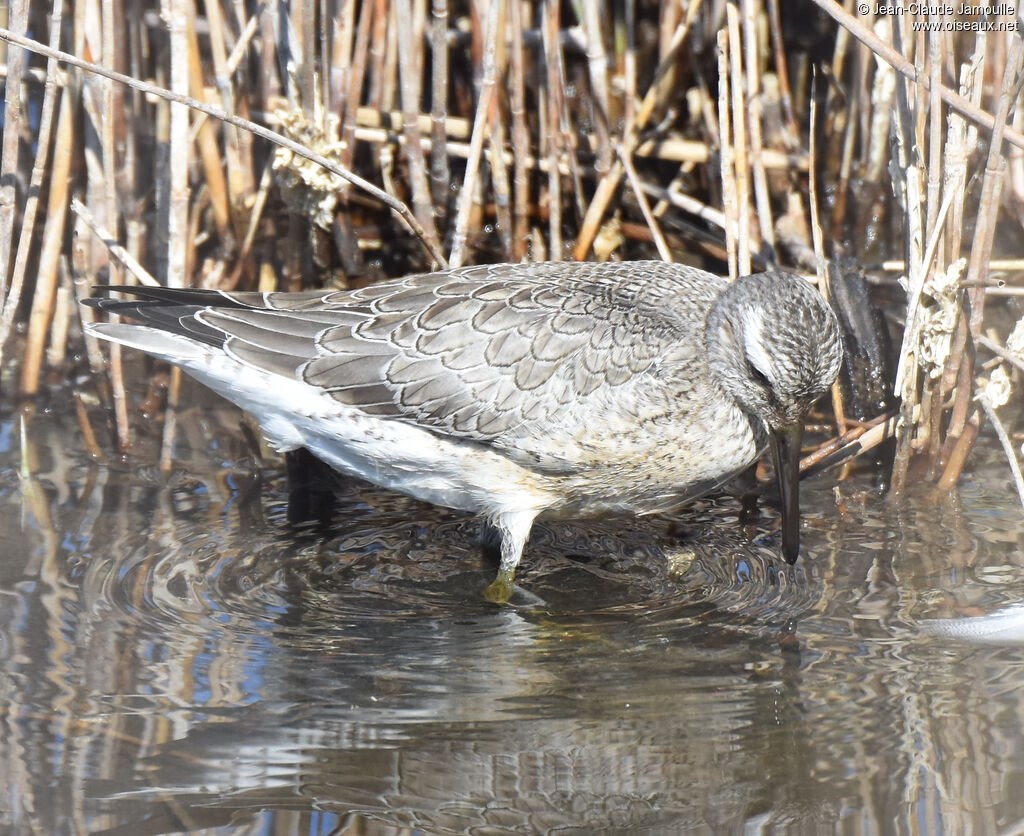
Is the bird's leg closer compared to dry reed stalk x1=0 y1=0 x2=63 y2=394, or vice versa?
the bird's leg

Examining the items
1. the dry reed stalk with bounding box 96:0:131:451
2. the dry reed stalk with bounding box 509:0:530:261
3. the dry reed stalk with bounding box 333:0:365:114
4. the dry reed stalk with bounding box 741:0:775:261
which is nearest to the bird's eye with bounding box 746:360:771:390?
the dry reed stalk with bounding box 741:0:775:261

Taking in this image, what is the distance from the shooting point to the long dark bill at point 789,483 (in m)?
4.80

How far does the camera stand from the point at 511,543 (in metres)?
5.02

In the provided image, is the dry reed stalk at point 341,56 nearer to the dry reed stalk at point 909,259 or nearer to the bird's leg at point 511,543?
the bird's leg at point 511,543

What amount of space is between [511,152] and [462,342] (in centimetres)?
231

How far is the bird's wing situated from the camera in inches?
189

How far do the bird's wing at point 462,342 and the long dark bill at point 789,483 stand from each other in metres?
0.54

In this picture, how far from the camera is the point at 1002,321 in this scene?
6301 millimetres

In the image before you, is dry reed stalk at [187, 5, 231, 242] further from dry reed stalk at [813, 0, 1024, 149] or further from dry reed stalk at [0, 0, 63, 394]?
dry reed stalk at [813, 0, 1024, 149]

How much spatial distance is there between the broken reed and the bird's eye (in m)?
0.82

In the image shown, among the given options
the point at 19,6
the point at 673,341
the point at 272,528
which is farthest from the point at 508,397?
the point at 19,6

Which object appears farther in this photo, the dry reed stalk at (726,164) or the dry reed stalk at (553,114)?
the dry reed stalk at (553,114)

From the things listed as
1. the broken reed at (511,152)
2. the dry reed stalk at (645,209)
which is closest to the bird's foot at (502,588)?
the broken reed at (511,152)

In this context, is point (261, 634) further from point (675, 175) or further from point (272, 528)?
point (675, 175)
